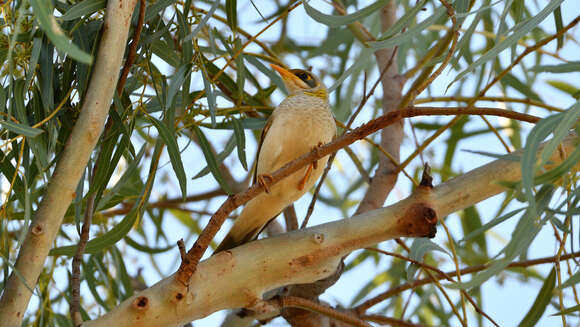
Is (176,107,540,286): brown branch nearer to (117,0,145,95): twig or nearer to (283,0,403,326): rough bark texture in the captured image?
(117,0,145,95): twig

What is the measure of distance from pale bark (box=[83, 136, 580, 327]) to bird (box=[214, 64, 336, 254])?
→ 539mm

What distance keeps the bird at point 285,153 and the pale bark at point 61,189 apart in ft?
2.87

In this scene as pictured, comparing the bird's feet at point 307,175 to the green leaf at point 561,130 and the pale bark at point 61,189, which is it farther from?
the green leaf at point 561,130

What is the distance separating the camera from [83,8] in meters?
1.84

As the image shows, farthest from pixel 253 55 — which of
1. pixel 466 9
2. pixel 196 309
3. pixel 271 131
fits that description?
pixel 196 309

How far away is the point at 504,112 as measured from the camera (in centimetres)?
163

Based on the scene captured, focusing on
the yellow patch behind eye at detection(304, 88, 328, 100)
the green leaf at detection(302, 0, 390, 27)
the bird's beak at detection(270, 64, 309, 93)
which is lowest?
the green leaf at detection(302, 0, 390, 27)

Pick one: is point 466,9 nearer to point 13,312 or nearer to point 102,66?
point 102,66

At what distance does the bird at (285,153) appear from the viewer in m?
2.59

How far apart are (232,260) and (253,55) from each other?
911 millimetres

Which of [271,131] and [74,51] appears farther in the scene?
[271,131]

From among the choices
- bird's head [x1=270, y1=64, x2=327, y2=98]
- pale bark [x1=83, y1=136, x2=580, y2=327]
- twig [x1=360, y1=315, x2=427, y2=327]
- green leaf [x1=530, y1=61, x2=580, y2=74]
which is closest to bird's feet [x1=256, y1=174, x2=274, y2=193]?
pale bark [x1=83, y1=136, x2=580, y2=327]

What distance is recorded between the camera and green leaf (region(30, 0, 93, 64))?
1125 millimetres

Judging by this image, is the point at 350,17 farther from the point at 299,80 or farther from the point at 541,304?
the point at 299,80
